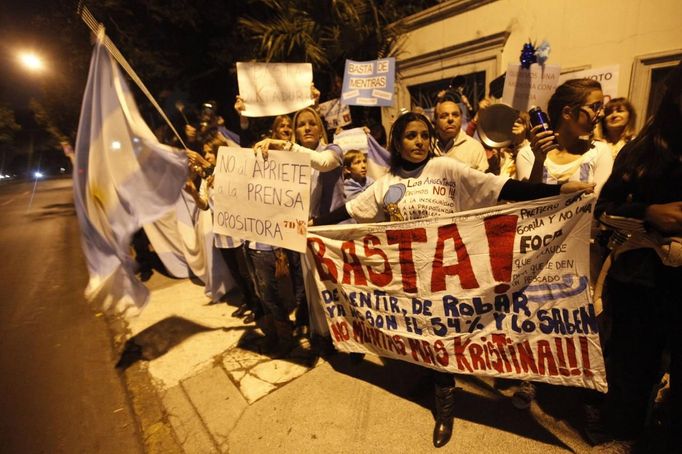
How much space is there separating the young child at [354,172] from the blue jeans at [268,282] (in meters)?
1.06

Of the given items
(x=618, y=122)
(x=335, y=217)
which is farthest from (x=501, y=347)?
(x=618, y=122)

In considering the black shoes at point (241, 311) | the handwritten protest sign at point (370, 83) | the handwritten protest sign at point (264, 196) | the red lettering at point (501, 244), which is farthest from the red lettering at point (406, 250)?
the handwritten protest sign at point (370, 83)

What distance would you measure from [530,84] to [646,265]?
2.52m

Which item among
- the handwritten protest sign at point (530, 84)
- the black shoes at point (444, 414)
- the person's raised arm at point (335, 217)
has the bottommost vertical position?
the black shoes at point (444, 414)

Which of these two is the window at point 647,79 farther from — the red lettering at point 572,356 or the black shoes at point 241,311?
the black shoes at point 241,311

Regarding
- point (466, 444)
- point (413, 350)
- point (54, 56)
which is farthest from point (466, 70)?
point (54, 56)

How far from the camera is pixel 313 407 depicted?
2570 millimetres

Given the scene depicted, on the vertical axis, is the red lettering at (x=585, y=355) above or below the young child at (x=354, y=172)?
below

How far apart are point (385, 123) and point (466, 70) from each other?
224 centimetres

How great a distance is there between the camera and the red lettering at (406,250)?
2.13 metres

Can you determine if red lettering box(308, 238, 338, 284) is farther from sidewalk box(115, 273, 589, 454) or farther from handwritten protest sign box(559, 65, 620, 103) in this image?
handwritten protest sign box(559, 65, 620, 103)

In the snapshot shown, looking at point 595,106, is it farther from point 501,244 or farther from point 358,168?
point 358,168

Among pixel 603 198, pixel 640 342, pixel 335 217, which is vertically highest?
pixel 603 198

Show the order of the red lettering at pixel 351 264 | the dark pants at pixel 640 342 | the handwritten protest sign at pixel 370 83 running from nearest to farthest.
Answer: the dark pants at pixel 640 342
the red lettering at pixel 351 264
the handwritten protest sign at pixel 370 83
